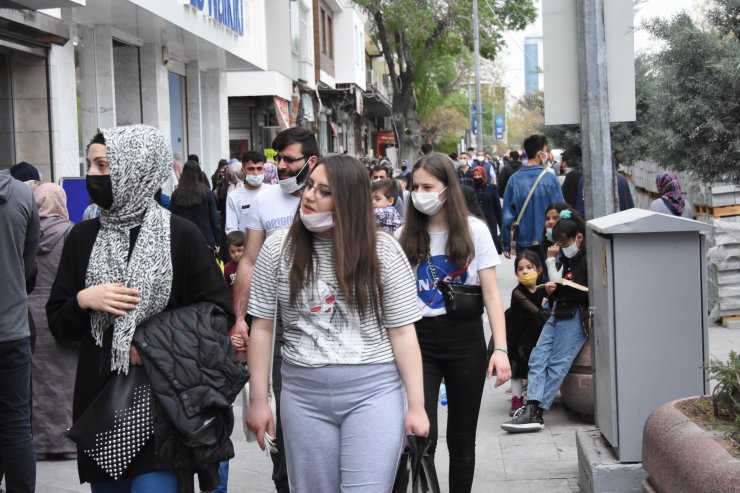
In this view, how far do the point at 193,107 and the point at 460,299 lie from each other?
17.0 metres

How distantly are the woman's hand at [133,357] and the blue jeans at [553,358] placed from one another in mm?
4157

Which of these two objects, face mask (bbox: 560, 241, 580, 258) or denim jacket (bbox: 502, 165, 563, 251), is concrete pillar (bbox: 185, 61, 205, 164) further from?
face mask (bbox: 560, 241, 580, 258)

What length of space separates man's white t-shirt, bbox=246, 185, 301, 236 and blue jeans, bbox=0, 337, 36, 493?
4.37ft

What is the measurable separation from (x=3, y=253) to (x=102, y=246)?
1.54m

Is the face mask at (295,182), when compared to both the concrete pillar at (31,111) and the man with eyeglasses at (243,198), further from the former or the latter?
the concrete pillar at (31,111)

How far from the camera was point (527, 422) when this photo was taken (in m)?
7.43

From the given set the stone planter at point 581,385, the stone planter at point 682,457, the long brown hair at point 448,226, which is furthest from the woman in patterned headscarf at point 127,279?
the stone planter at point 581,385

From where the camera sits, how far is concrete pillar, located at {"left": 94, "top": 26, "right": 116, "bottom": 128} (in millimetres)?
15617

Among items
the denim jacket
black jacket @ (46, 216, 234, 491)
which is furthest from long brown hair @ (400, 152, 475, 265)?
the denim jacket

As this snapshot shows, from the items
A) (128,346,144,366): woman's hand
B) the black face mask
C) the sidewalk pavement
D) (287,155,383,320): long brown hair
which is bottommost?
the sidewalk pavement

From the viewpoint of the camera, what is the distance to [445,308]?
511 centimetres

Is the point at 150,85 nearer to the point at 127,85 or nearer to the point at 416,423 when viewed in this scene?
the point at 127,85

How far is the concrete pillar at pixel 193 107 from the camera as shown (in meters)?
21.3

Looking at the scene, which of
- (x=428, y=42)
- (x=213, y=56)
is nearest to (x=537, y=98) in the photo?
(x=213, y=56)
